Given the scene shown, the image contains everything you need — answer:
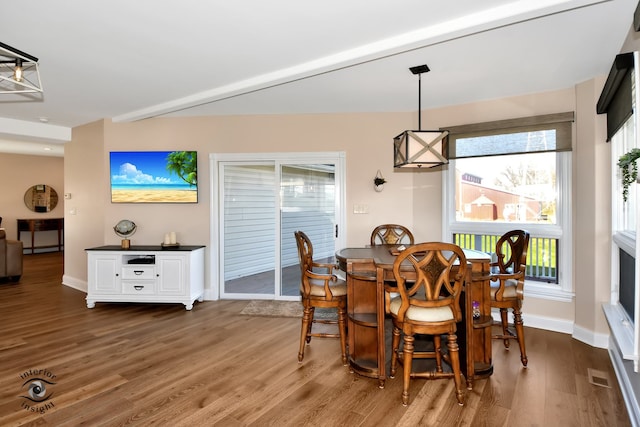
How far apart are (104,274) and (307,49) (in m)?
3.73

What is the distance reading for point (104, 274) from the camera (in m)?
4.50

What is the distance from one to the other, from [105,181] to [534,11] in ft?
17.4

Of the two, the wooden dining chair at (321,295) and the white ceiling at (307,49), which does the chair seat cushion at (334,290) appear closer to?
the wooden dining chair at (321,295)

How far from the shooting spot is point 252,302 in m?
4.75

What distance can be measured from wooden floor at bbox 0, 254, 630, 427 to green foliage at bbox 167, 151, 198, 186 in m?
1.94

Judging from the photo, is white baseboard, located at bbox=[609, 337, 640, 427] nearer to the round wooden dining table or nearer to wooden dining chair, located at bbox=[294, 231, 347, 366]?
the round wooden dining table

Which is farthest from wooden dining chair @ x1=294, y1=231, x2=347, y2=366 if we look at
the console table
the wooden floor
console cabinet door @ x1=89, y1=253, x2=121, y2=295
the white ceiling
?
the console table

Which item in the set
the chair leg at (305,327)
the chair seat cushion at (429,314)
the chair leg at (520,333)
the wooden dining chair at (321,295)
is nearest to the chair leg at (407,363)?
the chair seat cushion at (429,314)

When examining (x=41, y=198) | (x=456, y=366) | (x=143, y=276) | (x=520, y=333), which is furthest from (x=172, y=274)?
(x=41, y=198)

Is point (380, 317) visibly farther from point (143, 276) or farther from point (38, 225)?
point (38, 225)

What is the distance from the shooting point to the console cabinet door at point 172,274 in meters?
4.41

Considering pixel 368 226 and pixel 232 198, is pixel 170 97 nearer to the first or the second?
pixel 232 198

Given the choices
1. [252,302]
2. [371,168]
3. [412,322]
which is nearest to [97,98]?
[252,302]

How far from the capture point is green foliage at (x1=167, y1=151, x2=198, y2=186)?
4.85 meters
